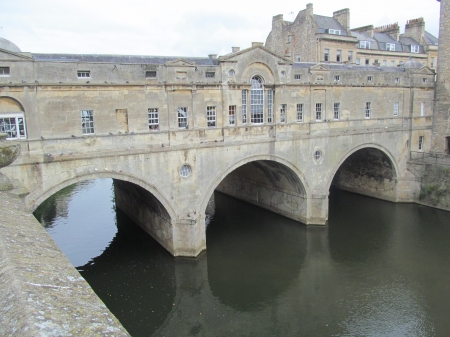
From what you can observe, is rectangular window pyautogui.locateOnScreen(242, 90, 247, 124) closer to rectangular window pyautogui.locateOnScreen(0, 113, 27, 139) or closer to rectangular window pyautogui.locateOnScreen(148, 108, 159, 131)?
rectangular window pyautogui.locateOnScreen(148, 108, 159, 131)

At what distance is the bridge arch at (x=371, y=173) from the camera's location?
30.3 m

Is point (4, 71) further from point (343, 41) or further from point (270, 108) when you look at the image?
point (343, 41)

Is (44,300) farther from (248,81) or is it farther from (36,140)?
(248,81)

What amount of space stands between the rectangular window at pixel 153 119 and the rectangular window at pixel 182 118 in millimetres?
1259

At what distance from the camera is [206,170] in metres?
21.2

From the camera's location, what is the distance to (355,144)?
90.0 feet

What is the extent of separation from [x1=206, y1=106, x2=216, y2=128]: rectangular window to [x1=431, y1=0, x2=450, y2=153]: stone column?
20.5 m

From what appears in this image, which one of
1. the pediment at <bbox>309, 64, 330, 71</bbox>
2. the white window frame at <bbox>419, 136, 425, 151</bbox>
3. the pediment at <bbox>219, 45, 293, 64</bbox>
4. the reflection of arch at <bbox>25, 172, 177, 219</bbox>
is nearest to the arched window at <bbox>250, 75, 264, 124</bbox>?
the pediment at <bbox>219, 45, 293, 64</bbox>

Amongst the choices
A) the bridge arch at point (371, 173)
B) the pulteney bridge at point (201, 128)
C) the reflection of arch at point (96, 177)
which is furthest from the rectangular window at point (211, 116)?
the bridge arch at point (371, 173)

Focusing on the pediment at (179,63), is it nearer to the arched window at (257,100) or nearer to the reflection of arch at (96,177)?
the arched window at (257,100)

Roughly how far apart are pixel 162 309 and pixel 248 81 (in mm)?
13274

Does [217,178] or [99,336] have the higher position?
[99,336]

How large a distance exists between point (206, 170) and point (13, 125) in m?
9.64

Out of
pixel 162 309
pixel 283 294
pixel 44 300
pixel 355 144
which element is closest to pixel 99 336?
pixel 44 300
